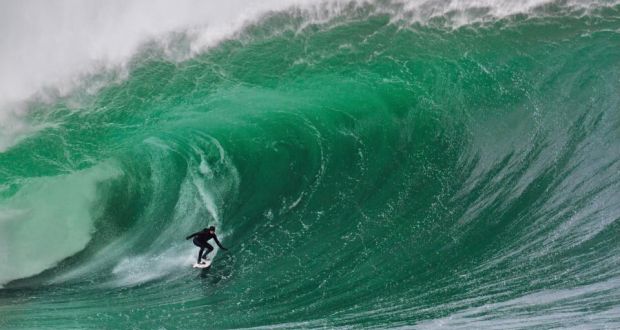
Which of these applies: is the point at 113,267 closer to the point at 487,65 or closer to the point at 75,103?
the point at 75,103

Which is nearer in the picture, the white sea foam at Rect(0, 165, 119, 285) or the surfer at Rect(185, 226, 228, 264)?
the surfer at Rect(185, 226, 228, 264)

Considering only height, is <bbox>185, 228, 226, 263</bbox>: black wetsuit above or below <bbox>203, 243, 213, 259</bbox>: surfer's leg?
above

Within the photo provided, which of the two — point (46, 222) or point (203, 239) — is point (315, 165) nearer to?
point (203, 239)

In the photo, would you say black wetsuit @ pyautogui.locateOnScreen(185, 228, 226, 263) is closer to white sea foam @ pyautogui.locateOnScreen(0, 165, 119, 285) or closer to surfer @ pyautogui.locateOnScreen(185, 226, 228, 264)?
surfer @ pyautogui.locateOnScreen(185, 226, 228, 264)

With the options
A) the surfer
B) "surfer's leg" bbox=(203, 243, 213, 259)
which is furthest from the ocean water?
the surfer

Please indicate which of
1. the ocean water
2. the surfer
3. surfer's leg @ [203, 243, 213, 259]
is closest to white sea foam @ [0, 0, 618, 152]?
the ocean water

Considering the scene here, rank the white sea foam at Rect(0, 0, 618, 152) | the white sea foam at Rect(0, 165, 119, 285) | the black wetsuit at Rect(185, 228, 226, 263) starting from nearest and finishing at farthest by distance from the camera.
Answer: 1. the black wetsuit at Rect(185, 228, 226, 263)
2. the white sea foam at Rect(0, 165, 119, 285)
3. the white sea foam at Rect(0, 0, 618, 152)

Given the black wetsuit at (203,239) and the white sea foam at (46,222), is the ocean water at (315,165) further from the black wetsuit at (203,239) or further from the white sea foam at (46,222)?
the black wetsuit at (203,239)

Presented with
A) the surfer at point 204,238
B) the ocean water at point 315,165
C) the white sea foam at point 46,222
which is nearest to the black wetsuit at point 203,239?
the surfer at point 204,238

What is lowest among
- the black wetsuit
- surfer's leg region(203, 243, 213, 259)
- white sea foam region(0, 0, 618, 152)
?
surfer's leg region(203, 243, 213, 259)

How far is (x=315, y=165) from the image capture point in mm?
12359

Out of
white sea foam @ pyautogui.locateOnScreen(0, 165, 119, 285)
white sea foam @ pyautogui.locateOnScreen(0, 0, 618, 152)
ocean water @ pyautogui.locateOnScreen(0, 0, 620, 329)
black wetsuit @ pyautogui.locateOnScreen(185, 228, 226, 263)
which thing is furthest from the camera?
white sea foam @ pyautogui.locateOnScreen(0, 0, 618, 152)

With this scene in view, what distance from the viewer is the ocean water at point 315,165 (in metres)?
10.4

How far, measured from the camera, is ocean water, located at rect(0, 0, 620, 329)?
10438mm
